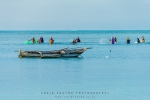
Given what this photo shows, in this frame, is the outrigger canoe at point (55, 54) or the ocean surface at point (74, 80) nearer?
the ocean surface at point (74, 80)

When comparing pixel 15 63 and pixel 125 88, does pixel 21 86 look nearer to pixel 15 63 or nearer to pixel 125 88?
pixel 125 88

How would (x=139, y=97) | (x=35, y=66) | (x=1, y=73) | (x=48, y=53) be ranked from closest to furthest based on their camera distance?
(x=139, y=97)
(x=1, y=73)
(x=35, y=66)
(x=48, y=53)

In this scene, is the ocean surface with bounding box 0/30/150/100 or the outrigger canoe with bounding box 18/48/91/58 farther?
the outrigger canoe with bounding box 18/48/91/58

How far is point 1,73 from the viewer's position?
31391 millimetres

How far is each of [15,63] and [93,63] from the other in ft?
19.5

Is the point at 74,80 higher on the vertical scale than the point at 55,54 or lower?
lower

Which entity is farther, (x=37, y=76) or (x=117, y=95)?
(x=37, y=76)

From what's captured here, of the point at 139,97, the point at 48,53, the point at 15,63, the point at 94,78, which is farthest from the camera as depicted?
the point at 48,53

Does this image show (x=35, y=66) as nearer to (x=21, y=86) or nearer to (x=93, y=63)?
(x=93, y=63)

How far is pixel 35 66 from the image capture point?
35969 millimetres

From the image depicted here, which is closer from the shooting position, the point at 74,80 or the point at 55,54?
the point at 74,80

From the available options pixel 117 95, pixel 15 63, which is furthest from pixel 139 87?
pixel 15 63

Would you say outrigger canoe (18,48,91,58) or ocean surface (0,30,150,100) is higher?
outrigger canoe (18,48,91,58)

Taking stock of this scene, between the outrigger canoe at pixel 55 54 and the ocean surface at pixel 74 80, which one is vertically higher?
the outrigger canoe at pixel 55 54
